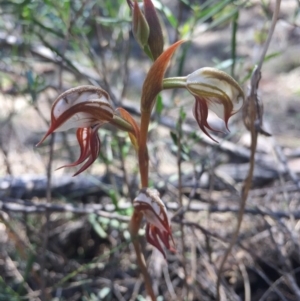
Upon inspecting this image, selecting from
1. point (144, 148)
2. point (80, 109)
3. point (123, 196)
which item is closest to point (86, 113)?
point (80, 109)

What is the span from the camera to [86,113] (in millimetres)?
→ 716

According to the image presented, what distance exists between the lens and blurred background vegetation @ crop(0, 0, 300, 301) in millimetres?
1271

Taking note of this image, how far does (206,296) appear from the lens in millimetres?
1479

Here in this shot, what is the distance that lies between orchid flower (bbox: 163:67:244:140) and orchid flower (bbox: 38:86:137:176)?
99 millimetres

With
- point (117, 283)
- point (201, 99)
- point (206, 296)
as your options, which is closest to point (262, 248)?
point (206, 296)

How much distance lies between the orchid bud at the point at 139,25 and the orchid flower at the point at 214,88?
8cm

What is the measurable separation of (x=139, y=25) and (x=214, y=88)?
16 cm

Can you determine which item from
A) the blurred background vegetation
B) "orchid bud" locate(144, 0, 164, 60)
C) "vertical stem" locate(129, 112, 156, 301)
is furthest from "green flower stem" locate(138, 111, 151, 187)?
the blurred background vegetation

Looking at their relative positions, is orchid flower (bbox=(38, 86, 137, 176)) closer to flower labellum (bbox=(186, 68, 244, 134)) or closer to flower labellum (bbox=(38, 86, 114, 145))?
flower labellum (bbox=(38, 86, 114, 145))

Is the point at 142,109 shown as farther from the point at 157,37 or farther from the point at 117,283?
the point at 117,283

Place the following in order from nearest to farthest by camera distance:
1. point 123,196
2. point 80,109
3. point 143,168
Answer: point 80,109 < point 143,168 < point 123,196

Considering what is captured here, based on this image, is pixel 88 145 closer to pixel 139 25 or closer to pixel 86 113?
pixel 86 113

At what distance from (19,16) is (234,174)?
1.03 meters

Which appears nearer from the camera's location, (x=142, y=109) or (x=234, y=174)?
(x=142, y=109)
